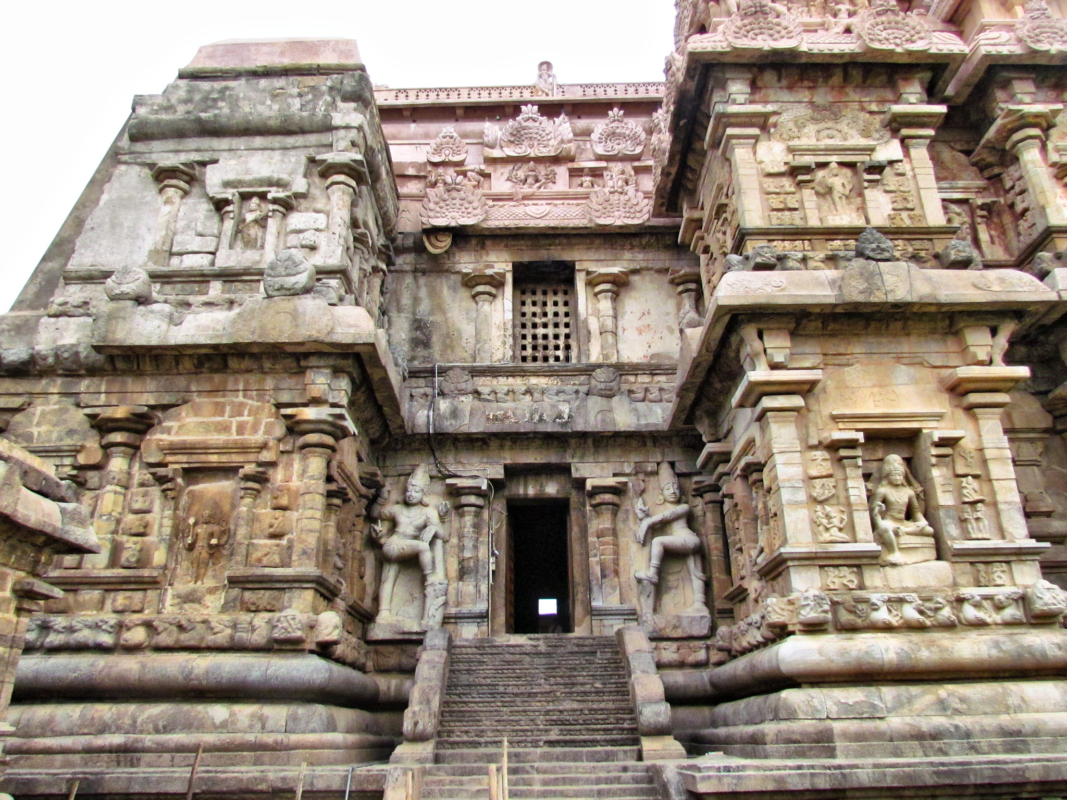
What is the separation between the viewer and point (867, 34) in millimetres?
10266

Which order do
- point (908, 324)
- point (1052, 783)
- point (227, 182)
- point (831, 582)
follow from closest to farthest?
1. point (1052, 783)
2. point (831, 582)
3. point (908, 324)
4. point (227, 182)

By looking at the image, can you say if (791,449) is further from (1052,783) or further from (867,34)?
(867,34)

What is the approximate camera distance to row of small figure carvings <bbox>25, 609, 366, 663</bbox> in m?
8.19

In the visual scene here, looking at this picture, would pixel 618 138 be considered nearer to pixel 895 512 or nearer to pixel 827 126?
pixel 827 126

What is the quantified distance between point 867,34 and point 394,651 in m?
10.1

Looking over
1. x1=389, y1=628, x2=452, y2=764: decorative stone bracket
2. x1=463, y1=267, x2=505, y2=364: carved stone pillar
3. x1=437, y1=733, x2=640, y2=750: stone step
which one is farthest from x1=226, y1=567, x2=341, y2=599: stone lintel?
x1=463, y1=267, x2=505, y2=364: carved stone pillar

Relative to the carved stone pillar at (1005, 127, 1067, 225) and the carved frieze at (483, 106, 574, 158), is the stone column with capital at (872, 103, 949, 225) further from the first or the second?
the carved frieze at (483, 106, 574, 158)

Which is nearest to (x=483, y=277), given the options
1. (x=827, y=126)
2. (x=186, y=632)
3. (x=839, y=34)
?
(x=827, y=126)

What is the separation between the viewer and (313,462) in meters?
9.02

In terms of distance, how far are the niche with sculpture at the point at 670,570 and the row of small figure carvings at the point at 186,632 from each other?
456 centimetres

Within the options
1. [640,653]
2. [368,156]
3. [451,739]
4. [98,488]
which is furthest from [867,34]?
[98,488]

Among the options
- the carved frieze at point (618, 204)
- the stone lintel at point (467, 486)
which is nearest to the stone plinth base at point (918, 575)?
the stone lintel at point (467, 486)

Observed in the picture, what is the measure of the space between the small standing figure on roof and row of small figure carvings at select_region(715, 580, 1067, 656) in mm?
11652

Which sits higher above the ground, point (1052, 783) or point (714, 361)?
point (714, 361)
